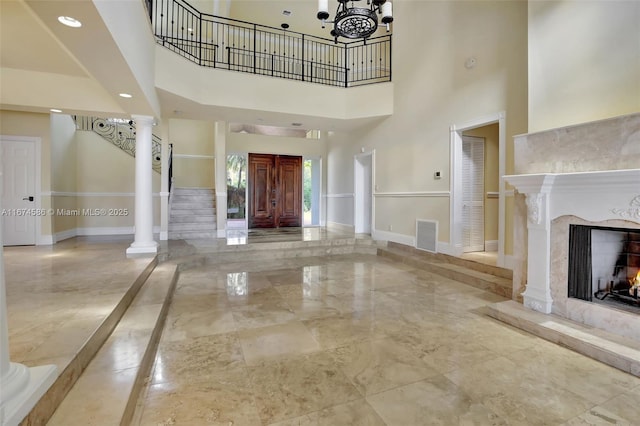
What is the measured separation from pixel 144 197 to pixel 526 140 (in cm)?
539

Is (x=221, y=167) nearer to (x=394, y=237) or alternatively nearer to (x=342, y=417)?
(x=394, y=237)

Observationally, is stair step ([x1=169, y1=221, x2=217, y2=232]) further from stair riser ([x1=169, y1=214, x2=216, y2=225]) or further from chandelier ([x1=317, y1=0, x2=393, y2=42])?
chandelier ([x1=317, y1=0, x2=393, y2=42])

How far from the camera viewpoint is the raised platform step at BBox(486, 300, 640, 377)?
2.29 meters

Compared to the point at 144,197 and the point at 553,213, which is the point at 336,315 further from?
the point at 144,197

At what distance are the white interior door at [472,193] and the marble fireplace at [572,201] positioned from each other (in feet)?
6.54

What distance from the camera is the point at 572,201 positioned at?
290cm

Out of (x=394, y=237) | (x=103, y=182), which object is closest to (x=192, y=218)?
(x=103, y=182)

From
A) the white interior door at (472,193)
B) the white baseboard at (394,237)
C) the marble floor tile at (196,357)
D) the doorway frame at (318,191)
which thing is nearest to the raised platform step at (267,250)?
the white baseboard at (394,237)

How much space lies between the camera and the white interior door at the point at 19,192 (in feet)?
17.9

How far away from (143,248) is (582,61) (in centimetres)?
611

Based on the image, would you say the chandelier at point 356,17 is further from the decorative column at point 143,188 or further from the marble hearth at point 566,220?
the decorative column at point 143,188

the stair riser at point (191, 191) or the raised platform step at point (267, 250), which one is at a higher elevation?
the stair riser at point (191, 191)

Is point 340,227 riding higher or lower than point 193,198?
lower

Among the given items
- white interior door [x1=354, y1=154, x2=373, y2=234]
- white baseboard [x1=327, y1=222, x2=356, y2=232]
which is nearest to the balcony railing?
white interior door [x1=354, y1=154, x2=373, y2=234]
